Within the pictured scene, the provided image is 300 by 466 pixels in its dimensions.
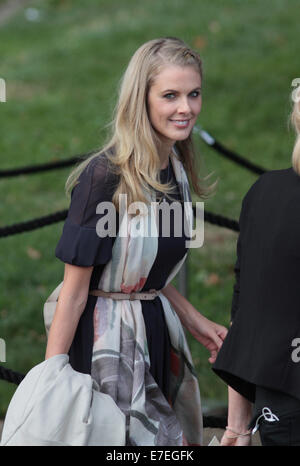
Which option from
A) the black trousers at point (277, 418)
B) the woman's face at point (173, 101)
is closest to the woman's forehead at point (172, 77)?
the woman's face at point (173, 101)

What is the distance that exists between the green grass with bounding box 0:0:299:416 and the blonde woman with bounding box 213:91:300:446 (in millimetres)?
2282

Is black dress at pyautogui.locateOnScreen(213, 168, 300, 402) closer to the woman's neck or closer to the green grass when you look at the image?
the woman's neck

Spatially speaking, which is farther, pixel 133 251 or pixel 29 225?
pixel 29 225

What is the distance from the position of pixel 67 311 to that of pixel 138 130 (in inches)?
24.7

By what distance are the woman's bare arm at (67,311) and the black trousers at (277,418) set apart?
2.13 feet

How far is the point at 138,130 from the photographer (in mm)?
2820

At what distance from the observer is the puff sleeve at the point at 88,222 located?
271cm

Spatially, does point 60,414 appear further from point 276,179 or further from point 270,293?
point 276,179

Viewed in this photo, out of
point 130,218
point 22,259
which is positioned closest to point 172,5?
point 22,259

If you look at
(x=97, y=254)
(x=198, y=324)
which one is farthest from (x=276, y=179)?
(x=198, y=324)

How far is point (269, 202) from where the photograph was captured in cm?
246

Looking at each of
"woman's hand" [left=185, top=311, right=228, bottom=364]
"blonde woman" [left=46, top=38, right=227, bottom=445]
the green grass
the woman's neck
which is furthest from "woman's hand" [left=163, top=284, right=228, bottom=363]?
the green grass

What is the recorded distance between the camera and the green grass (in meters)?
6.49
